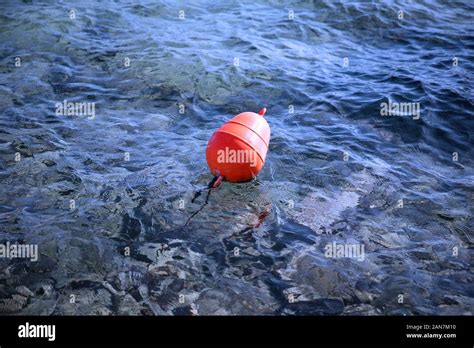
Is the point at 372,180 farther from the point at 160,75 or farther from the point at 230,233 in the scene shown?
the point at 160,75

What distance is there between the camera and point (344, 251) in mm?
5391

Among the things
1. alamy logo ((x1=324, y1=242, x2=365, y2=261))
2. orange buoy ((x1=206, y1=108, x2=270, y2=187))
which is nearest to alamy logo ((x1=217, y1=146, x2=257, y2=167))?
orange buoy ((x1=206, y1=108, x2=270, y2=187))

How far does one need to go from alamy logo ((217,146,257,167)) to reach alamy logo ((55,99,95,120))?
351cm

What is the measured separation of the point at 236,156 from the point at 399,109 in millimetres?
4462

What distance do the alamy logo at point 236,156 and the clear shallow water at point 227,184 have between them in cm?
75

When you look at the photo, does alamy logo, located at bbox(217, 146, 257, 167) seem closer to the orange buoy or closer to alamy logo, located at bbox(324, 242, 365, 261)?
the orange buoy

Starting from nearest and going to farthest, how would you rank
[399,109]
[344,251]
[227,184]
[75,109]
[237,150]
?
[344,251] → [237,150] → [227,184] → [75,109] → [399,109]

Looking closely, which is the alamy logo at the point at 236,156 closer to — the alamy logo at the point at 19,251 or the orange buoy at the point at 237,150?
the orange buoy at the point at 237,150
